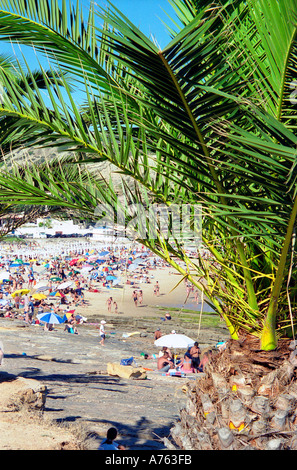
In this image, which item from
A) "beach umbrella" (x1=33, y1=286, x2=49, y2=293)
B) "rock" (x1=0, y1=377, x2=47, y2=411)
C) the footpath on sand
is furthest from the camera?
"beach umbrella" (x1=33, y1=286, x2=49, y2=293)

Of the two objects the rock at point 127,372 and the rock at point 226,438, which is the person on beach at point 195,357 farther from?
the rock at point 226,438

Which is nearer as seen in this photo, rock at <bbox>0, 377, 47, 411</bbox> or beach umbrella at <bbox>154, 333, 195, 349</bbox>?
rock at <bbox>0, 377, 47, 411</bbox>

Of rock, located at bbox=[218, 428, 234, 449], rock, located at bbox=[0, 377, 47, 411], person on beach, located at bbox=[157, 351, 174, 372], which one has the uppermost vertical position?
rock, located at bbox=[218, 428, 234, 449]

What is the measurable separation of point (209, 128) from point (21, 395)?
19.7 feet

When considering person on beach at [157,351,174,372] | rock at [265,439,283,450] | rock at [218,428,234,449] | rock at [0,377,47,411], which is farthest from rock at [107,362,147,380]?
rock at [265,439,283,450]

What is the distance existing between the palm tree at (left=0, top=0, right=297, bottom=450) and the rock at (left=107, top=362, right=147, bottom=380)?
9653 millimetres

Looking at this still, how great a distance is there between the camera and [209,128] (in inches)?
86.5

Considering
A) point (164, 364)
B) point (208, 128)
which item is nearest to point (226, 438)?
point (208, 128)

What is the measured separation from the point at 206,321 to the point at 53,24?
26.0 metres

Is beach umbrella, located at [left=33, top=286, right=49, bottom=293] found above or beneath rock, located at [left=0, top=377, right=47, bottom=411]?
beneath

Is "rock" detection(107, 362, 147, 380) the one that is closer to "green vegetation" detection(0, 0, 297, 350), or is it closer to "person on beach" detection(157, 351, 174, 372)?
"person on beach" detection(157, 351, 174, 372)

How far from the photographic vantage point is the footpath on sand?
737cm

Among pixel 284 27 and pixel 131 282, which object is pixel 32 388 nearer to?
pixel 284 27

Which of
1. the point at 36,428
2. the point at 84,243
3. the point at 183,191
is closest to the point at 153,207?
the point at 183,191
